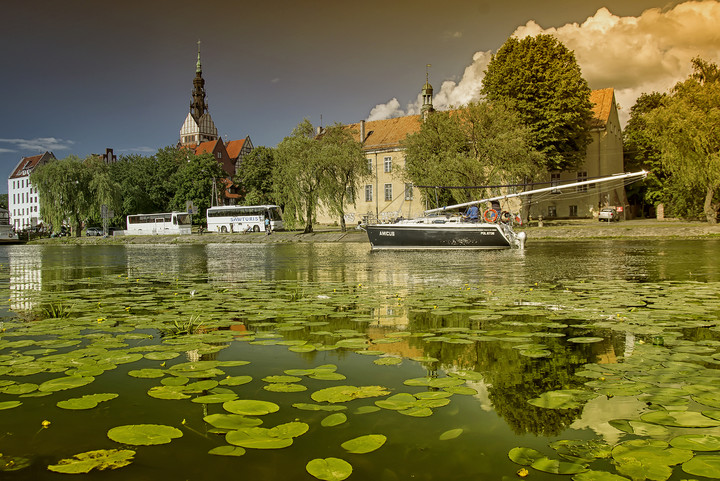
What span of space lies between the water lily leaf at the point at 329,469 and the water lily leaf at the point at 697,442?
165 cm

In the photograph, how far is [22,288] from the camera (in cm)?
1169

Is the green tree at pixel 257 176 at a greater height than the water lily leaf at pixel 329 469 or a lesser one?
greater

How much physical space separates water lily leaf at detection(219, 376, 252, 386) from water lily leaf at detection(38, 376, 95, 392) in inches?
39.7

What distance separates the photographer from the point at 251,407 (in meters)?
3.35

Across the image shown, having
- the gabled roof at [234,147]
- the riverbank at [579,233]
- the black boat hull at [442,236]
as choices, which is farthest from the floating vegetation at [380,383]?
the gabled roof at [234,147]

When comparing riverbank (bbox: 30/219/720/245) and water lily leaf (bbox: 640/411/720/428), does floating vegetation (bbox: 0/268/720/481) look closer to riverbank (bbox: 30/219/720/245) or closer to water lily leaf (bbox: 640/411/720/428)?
water lily leaf (bbox: 640/411/720/428)

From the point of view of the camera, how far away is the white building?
12744 centimetres

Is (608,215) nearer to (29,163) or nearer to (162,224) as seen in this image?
(162,224)

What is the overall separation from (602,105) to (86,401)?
64.1 m

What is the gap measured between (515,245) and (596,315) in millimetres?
22258

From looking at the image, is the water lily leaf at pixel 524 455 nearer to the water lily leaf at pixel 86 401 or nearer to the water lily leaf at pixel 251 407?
the water lily leaf at pixel 251 407

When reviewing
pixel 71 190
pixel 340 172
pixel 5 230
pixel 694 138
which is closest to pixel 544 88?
pixel 694 138

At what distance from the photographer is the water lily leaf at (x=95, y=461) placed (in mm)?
2520

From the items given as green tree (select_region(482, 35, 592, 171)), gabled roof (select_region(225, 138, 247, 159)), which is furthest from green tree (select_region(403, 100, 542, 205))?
gabled roof (select_region(225, 138, 247, 159))
